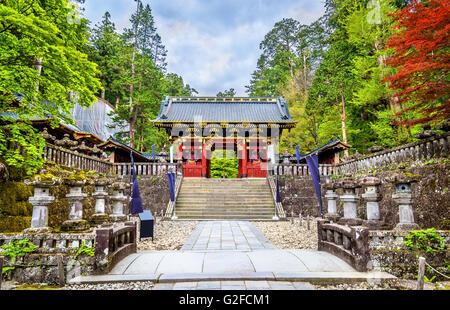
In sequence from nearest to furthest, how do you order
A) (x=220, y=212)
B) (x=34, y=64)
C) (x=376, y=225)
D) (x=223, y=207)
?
(x=376, y=225)
(x=34, y=64)
(x=220, y=212)
(x=223, y=207)

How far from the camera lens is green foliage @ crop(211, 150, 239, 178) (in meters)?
24.0

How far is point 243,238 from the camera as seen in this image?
693 centimetres

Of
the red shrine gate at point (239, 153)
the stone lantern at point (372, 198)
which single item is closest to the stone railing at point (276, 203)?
the red shrine gate at point (239, 153)

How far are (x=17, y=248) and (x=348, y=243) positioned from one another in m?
5.55

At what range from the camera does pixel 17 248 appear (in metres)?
3.84

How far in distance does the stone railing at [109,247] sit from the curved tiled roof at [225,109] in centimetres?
1359

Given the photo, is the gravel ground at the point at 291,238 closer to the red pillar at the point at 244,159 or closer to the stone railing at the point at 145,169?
→ the stone railing at the point at 145,169

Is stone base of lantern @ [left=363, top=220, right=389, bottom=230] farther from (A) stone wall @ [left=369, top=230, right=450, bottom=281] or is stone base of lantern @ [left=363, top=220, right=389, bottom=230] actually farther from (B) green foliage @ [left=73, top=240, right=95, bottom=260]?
(B) green foliage @ [left=73, top=240, right=95, bottom=260]

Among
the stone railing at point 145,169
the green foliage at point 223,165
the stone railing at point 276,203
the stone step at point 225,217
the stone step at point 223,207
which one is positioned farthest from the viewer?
the green foliage at point 223,165

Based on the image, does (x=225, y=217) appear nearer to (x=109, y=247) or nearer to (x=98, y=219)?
(x=98, y=219)

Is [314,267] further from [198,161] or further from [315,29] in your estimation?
[315,29]

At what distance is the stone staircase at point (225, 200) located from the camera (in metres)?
11.5

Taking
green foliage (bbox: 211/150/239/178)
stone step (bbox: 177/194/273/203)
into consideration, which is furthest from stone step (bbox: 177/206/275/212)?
green foliage (bbox: 211/150/239/178)

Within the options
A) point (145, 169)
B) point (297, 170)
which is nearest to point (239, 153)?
point (297, 170)
